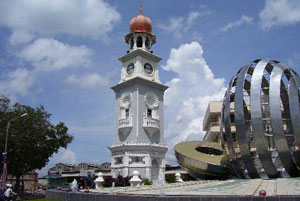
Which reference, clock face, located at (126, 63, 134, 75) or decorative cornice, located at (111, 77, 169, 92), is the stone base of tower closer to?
decorative cornice, located at (111, 77, 169, 92)

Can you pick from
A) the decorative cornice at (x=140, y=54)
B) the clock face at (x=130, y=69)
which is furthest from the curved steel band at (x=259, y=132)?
the clock face at (x=130, y=69)

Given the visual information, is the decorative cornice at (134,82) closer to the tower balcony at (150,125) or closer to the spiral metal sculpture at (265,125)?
the tower balcony at (150,125)

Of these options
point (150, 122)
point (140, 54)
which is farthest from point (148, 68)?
point (150, 122)

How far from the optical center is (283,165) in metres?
23.8

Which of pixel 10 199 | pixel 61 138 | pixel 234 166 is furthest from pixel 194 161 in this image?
pixel 61 138

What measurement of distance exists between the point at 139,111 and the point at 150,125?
2750 mm

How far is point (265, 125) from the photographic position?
25.2 m

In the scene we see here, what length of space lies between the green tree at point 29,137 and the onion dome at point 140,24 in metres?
24.1

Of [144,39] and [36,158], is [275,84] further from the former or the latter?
[144,39]

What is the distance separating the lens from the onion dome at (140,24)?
194 feet

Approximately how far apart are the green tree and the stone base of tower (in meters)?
10.5

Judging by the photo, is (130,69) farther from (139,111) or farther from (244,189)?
(244,189)

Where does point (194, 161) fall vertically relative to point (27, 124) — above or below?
below

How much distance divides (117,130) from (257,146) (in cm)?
3415
